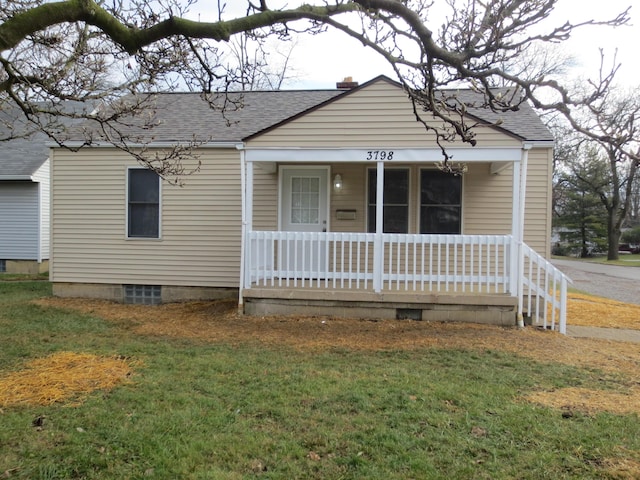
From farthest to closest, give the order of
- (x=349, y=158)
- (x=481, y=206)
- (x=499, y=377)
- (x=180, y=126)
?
(x=180, y=126), (x=481, y=206), (x=349, y=158), (x=499, y=377)

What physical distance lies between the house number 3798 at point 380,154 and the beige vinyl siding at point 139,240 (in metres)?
3.10

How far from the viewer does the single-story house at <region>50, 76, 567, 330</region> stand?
7.21 meters

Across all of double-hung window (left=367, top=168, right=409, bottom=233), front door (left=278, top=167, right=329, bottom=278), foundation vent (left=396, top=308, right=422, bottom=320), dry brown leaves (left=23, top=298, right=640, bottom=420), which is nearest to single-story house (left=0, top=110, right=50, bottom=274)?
dry brown leaves (left=23, top=298, right=640, bottom=420)

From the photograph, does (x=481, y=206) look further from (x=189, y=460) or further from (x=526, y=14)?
(x=189, y=460)

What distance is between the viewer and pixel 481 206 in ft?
27.8

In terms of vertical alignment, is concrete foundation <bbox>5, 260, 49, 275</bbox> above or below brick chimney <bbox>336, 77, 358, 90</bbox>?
below

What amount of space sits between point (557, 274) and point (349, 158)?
358 cm

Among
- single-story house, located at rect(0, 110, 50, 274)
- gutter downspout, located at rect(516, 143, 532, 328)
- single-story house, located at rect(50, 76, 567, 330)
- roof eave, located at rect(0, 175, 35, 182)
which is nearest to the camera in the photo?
gutter downspout, located at rect(516, 143, 532, 328)

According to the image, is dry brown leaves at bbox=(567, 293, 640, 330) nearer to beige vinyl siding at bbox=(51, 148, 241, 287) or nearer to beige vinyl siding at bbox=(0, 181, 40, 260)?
beige vinyl siding at bbox=(51, 148, 241, 287)

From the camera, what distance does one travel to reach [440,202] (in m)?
8.58

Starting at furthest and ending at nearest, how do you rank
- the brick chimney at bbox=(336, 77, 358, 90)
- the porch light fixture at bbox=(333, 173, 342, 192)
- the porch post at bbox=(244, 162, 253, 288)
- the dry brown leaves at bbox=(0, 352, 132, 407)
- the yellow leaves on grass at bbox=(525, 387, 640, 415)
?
the brick chimney at bbox=(336, 77, 358, 90) < the porch light fixture at bbox=(333, 173, 342, 192) < the porch post at bbox=(244, 162, 253, 288) < the dry brown leaves at bbox=(0, 352, 132, 407) < the yellow leaves on grass at bbox=(525, 387, 640, 415)

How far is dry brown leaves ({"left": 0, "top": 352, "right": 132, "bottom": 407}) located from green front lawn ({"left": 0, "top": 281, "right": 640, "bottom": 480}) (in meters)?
0.16

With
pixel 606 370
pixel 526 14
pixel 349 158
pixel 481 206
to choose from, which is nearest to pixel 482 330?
pixel 606 370

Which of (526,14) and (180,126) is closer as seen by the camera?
(526,14)
